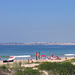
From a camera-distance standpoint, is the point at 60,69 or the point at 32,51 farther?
the point at 32,51

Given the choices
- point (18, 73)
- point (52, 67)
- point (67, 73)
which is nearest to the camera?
point (18, 73)

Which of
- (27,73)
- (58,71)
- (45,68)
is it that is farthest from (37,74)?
(45,68)

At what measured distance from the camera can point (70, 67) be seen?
15.9 m

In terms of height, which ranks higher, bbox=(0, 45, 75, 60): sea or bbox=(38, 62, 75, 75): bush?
bbox=(38, 62, 75, 75): bush

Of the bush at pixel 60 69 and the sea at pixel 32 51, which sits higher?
the bush at pixel 60 69

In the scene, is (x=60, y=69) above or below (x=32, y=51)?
above

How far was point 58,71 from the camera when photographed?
48.8 feet

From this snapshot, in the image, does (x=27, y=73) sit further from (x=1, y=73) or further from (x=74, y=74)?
(x=74, y=74)

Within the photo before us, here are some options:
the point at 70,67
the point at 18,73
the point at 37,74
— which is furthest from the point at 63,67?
the point at 18,73

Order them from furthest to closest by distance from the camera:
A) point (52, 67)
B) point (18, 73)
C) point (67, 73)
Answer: point (52, 67), point (67, 73), point (18, 73)

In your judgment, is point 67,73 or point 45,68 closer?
point 67,73

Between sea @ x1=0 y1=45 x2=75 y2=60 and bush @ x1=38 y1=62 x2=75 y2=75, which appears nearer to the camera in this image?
bush @ x1=38 y1=62 x2=75 y2=75

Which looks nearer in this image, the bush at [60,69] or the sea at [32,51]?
the bush at [60,69]

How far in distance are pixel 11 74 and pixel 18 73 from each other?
827mm
